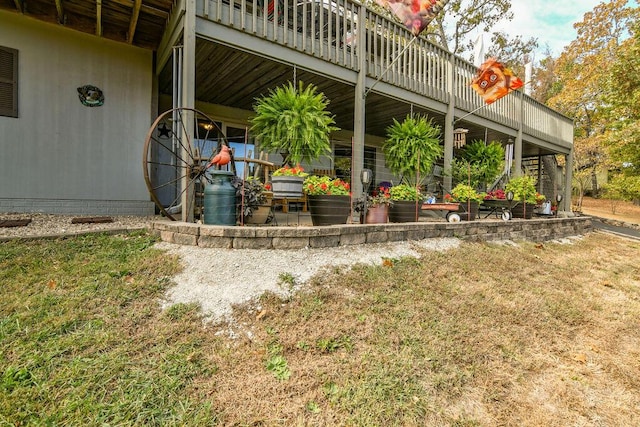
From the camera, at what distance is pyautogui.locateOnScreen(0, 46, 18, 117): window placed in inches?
174

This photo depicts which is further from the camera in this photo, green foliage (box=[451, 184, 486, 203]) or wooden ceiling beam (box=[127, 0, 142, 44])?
green foliage (box=[451, 184, 486, 203])

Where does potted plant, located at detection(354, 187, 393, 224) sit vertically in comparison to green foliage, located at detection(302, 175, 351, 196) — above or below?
below

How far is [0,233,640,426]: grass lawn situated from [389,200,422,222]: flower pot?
141 cm

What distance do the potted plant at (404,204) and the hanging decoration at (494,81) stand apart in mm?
3984

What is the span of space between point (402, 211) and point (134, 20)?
480 centimetres

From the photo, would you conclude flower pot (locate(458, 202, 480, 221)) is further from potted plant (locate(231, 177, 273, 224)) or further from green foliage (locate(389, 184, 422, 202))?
potted plant (locate(231, 177, 273, 224))

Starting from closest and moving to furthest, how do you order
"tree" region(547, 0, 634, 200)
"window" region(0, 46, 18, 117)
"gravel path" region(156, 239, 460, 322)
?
"gravel path" region(156, 239, 460, 322) < "window" region(0, 46, 18, 117) < "tree" region(547, 0, 634, 200)

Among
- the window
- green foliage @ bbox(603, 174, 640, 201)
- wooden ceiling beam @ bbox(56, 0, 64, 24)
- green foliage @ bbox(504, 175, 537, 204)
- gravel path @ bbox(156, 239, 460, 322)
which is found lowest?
gravel path @ bbox(156, 239, 460, 322)

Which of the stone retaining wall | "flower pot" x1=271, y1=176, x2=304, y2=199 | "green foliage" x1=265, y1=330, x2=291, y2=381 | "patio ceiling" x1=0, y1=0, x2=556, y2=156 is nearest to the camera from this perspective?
"green foliage" x1=265, y1=330, x2=291, y2=381

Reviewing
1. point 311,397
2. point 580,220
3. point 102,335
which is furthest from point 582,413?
point 580,220

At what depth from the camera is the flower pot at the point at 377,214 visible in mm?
3994

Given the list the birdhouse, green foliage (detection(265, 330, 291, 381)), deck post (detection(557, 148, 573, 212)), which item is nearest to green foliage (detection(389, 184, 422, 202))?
green foliage (detection(265, 330, 291, 381))

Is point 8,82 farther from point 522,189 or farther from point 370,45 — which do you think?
point 522,189

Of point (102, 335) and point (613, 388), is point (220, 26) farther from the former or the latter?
point (613, 388)
